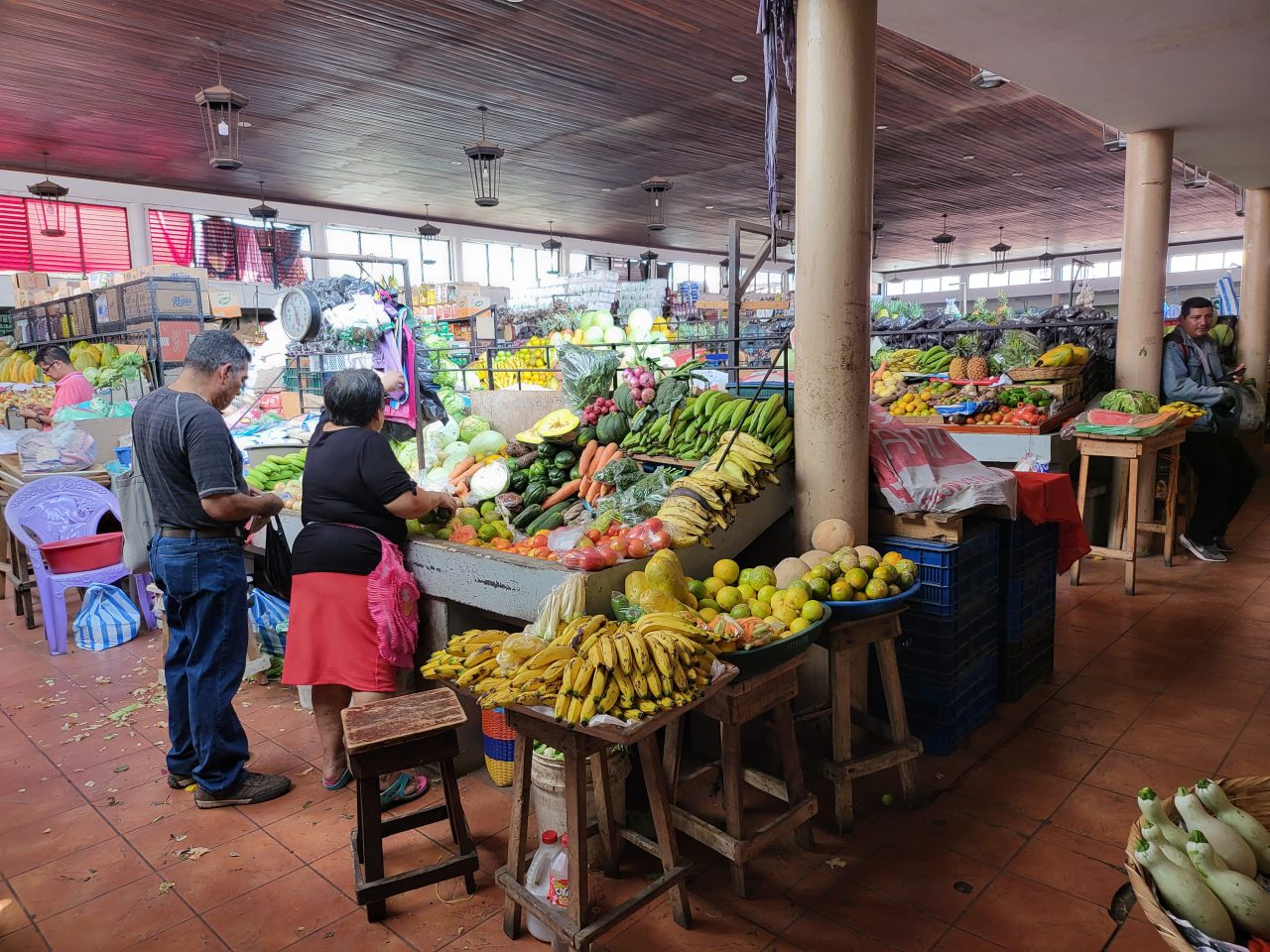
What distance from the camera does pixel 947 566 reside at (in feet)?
11.0

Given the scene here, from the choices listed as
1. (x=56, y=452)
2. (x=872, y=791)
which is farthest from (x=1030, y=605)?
(x=56, y=452)

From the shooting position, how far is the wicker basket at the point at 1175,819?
136 centimetres

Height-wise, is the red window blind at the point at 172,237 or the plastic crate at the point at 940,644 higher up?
the red window blind at the point at 172,237

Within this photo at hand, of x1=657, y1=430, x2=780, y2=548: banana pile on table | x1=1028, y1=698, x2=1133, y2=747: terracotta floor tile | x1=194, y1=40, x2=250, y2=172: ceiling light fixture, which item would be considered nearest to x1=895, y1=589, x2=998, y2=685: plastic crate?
x1=1028, y1=698, x2=1133, y2=747: terracotta floor tile

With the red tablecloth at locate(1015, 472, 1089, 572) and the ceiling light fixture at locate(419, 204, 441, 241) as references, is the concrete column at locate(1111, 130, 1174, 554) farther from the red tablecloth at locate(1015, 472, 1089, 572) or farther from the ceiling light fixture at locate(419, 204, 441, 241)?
the ceiling light fixture at locate(419, 204, 441, 241)

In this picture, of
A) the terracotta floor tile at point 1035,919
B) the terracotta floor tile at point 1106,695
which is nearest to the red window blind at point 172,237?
the terracotta floor tile at point 1106,695

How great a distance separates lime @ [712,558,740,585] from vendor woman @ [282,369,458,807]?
45.3 inches

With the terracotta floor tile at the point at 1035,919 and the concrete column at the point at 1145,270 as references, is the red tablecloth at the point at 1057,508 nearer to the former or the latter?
the terracotta floor tile at the point at 1035,919

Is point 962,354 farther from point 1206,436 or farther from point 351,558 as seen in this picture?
point 351,558

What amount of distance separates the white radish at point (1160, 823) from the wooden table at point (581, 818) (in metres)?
1.03

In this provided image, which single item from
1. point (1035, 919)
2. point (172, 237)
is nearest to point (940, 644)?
point (1035, 919)

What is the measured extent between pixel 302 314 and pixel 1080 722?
415 centimetres

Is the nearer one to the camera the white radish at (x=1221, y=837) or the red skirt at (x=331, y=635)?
the white radish at (x=1221, y=837)

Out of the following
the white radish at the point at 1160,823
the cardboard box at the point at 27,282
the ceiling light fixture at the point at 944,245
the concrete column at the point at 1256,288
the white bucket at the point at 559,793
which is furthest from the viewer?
the ceiling light fixture at the point at 944,245
